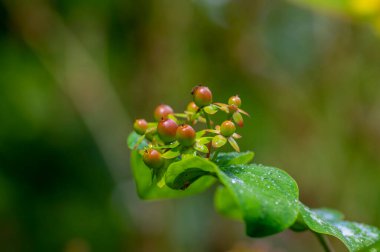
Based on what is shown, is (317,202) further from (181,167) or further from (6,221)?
(181,167)

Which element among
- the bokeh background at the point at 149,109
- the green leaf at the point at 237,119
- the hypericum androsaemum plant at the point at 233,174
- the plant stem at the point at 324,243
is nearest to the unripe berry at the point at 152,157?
the hypericum androsaemum plant at the point at 233,174

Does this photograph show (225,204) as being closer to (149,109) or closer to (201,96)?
(201,96)

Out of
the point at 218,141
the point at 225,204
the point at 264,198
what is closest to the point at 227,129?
the point at 218,141

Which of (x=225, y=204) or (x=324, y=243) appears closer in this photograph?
(x=324, y=243)

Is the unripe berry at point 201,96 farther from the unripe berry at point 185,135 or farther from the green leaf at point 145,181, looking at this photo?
the green leaf at point 145,181

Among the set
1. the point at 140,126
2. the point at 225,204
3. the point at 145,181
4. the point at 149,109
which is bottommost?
the point at 149,109

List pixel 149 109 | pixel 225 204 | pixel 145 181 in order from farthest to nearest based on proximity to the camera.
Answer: pixel 149 109 → pixel 225 204 → pixel 145 181
